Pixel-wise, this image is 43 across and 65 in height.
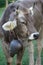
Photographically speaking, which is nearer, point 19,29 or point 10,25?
point 10,25

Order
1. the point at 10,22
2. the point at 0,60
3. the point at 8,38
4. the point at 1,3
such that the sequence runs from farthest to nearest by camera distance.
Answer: the point at 1,3, the point at 0,60, the point at 8,38, the point at 10,22

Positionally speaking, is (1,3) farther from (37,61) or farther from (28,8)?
(28,8)

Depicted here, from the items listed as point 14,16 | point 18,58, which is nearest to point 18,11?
point 14,16

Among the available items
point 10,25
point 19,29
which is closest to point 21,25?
point 19,29

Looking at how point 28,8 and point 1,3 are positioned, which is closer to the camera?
point 28,8

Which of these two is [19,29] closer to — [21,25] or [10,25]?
[21,25]

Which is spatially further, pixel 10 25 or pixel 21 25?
pixel 21 25

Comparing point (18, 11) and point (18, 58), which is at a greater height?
point (18, 11)

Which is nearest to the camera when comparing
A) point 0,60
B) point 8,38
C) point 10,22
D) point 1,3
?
point 10,22

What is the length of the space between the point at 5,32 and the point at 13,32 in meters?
0.19

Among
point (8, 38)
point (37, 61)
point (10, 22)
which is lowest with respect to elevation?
point (37, 61)

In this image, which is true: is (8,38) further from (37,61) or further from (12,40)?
(37,61)

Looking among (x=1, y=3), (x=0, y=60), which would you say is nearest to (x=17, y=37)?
(x=0, y=60)

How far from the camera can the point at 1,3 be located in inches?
298
